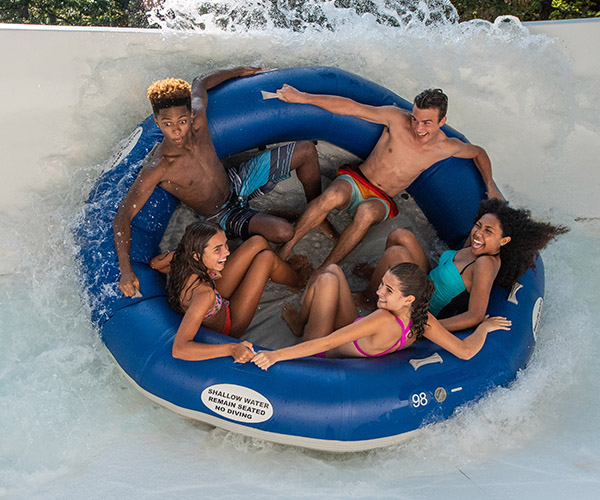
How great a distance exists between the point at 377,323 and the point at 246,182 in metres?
1.06

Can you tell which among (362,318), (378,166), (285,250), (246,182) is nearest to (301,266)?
(285,250)

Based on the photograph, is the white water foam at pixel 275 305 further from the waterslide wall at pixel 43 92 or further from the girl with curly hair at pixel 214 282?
the girl with curly hair at pixel 214 282

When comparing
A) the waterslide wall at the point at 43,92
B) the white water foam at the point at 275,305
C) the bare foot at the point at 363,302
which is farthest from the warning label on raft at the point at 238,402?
the waterslide wall at the point at 43,92

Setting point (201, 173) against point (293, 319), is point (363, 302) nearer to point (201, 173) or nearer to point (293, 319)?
point (293, 319)

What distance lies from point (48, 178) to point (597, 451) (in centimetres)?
271

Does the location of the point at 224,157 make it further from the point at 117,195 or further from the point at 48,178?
the point at 48,178

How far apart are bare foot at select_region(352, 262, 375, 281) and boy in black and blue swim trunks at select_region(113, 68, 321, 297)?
41 centimetres

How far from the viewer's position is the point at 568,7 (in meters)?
4.90

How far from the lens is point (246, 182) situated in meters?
3.10

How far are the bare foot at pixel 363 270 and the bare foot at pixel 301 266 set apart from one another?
234 millimetres

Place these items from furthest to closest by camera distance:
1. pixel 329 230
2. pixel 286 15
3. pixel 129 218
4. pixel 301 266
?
1. pixel 286 15
2. pixel 329 230
3. pixel 301 266
4. pixel 129 218

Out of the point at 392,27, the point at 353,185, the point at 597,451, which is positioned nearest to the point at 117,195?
the point at 353,185

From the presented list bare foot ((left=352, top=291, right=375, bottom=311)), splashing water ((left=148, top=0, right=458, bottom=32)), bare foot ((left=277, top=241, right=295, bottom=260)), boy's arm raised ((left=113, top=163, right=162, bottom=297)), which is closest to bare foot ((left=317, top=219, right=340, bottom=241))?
bare foot ((left=277, top=241, right=295, bottom=260))

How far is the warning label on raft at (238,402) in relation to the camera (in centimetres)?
237
